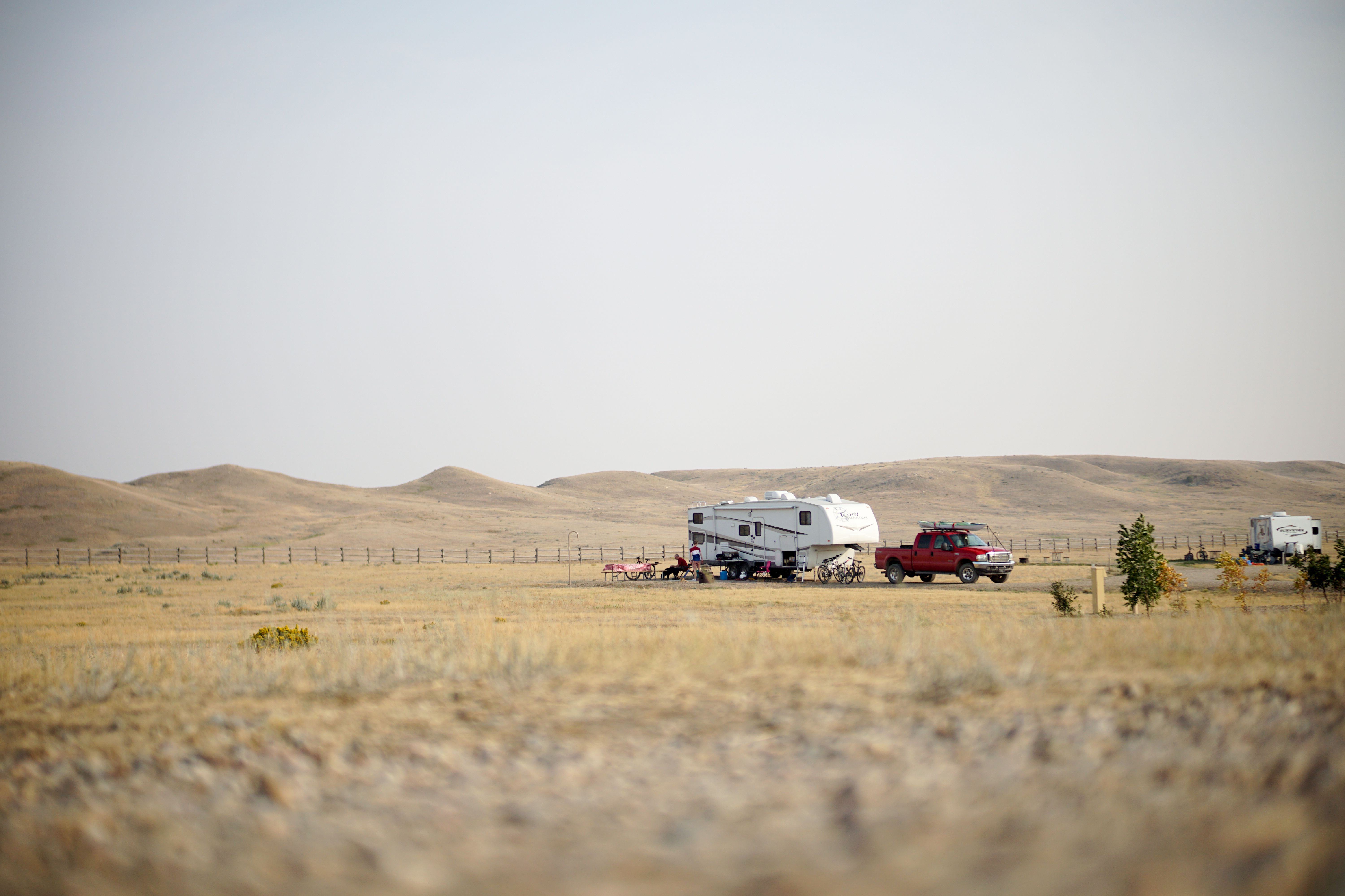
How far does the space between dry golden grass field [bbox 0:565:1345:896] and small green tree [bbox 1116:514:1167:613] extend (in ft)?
28.9

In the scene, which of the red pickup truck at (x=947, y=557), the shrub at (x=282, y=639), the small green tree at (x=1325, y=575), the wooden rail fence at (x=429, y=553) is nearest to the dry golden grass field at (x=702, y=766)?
the shrub at (x=282, y=639)

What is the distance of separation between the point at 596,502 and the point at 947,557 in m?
Result: 103

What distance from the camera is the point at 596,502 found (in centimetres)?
13338

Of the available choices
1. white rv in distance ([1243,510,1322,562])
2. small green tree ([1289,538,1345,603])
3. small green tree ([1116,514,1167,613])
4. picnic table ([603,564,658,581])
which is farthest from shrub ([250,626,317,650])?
white rv in distance ([1243,510,1322,562])

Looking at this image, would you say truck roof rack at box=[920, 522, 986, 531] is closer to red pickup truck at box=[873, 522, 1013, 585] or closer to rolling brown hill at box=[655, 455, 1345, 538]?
red pickup truck at box=[873, 522, 1013, 585]

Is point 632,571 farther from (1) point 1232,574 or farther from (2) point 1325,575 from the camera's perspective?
(2) point 1325,575

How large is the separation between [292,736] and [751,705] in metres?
2.96

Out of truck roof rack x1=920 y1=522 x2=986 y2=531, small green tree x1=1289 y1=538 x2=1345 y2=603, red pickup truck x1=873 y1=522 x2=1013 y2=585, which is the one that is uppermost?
truck roof rack x1=920 y1=522 x2=986 y2=531

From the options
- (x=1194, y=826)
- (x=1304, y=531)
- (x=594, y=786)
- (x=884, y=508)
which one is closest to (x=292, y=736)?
(x=594, y=786)

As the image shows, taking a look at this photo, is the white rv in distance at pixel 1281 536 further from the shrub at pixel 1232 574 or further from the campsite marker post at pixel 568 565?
the campsite marker post at pixel 568 565

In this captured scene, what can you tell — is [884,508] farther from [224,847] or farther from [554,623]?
[224,847]

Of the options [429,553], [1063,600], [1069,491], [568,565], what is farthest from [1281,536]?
[1069,491]

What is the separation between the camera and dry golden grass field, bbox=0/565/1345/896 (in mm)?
3545

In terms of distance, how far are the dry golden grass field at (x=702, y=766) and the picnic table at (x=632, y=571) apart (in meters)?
27.6
